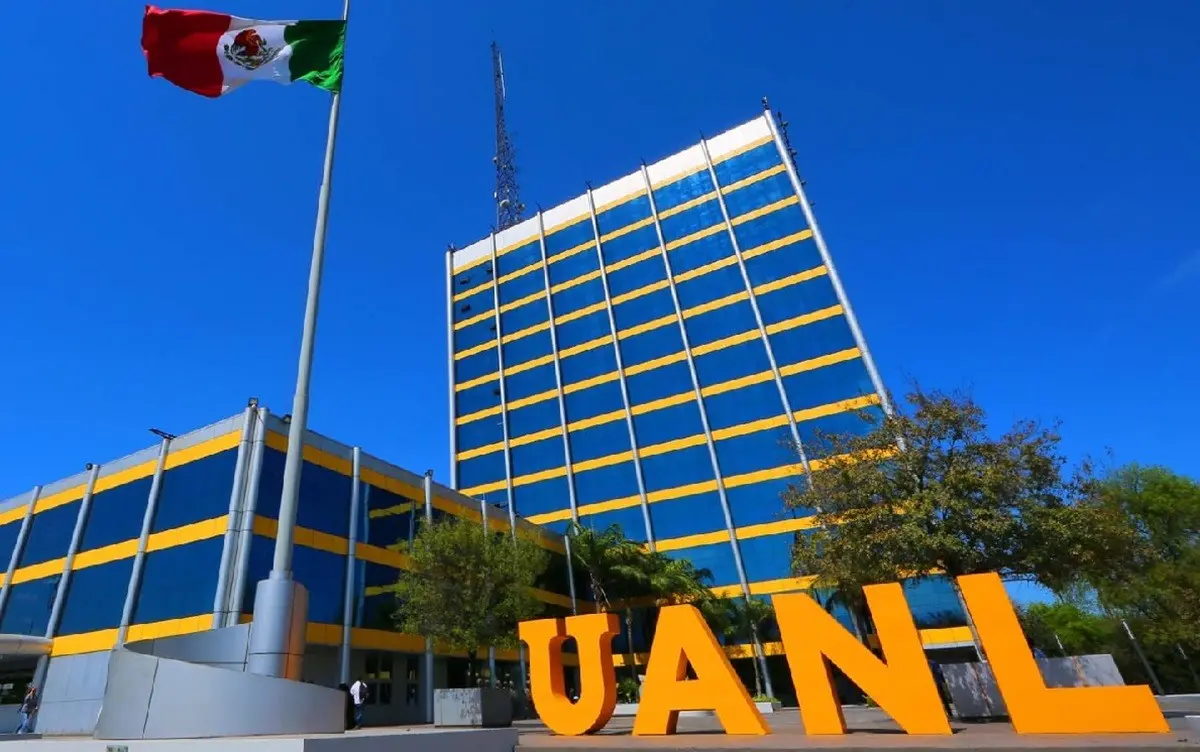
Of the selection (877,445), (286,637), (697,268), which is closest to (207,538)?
(286,637)

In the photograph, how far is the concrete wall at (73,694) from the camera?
23688 millimetres

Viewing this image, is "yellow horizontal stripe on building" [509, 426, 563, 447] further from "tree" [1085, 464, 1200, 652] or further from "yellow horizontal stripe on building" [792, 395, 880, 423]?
"tree" [1085, 464, 1200, 652]

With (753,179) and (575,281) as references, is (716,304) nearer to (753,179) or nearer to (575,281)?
(753,179)

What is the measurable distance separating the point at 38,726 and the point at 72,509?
9.04 m

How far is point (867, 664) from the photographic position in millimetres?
11875

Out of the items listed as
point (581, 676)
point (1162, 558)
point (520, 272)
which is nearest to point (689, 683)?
point (581, 676)

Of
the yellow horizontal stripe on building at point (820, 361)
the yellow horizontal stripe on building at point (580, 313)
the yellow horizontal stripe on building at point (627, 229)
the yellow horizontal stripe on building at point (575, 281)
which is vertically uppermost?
the yellow horizontal stripe on building at point (627, 229)

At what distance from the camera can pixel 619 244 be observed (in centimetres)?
5716

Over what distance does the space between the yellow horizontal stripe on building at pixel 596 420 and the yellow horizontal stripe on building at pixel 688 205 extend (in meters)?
17.8

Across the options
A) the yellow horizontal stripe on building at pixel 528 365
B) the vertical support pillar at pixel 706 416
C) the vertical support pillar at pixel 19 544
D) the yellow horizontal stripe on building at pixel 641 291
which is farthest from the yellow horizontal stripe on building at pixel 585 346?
the vertical support pillar at pixel 19 544

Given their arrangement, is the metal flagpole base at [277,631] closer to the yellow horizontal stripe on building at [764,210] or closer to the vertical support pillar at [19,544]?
the vertical support pillar at [19,544]

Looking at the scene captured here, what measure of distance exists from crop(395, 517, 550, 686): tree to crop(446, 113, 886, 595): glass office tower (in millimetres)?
22132

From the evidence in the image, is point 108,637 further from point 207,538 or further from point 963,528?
point 963,528

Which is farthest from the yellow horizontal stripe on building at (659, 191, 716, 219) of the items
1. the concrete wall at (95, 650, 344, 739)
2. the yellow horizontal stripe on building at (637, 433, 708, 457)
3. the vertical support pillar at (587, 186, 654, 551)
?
the concrete wall at (95, 650, 344, 739)
